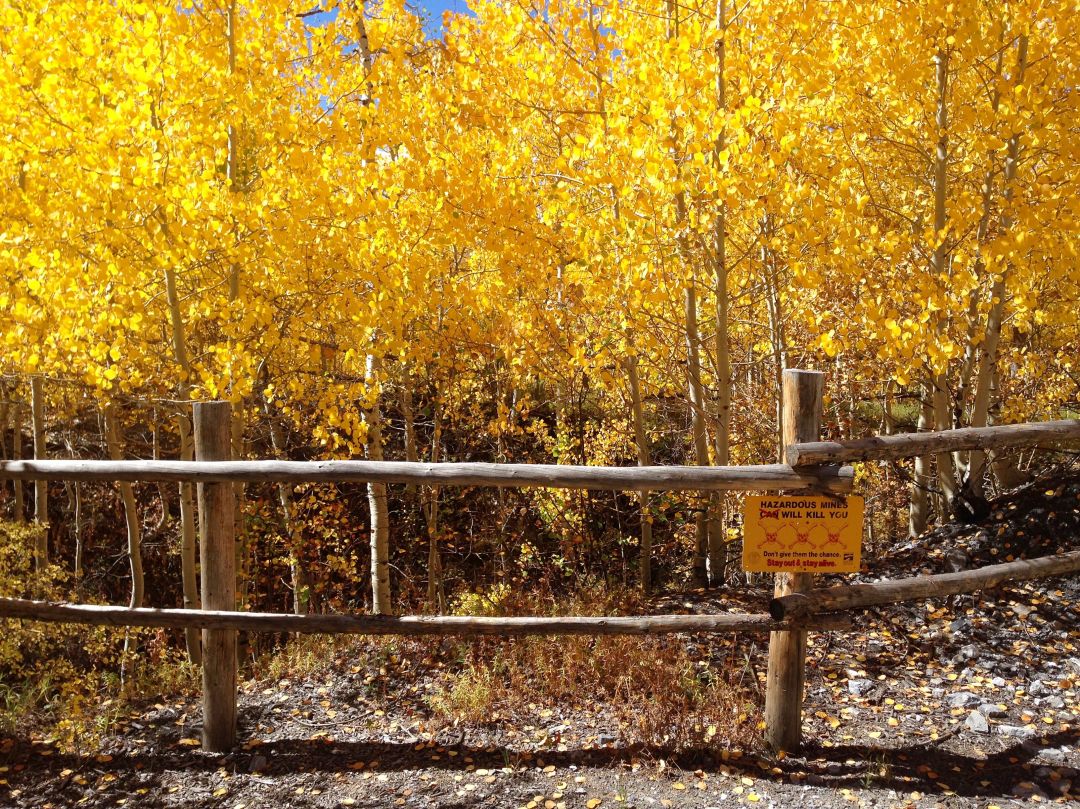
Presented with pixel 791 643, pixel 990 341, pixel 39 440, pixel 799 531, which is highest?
pixel 990 341

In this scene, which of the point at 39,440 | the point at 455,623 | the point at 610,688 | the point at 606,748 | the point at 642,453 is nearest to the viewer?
the point at 455,623

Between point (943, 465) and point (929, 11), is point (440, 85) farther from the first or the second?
point (943, 465)

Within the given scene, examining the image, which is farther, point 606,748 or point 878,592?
point 606,748

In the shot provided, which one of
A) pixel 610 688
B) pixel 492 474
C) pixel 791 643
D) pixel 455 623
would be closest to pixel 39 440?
pixel 455 623

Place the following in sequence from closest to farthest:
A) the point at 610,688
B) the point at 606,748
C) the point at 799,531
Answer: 1. the point at 799,531
2. the point at 606,748
3. the point at 610,688

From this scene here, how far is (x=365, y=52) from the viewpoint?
7902 mm

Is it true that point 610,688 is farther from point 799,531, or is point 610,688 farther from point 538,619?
point 799,531

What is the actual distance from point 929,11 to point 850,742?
16.1ft

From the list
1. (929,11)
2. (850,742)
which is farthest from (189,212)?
(929,11)

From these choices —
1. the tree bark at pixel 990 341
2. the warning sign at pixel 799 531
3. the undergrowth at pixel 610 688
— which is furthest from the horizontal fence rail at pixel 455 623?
the tree bark at pixel 990 341

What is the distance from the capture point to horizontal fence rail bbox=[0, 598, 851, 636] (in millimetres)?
3557

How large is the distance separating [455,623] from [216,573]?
123 cm

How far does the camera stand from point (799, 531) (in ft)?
11.5

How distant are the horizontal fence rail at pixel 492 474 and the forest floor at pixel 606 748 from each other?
1.30m
